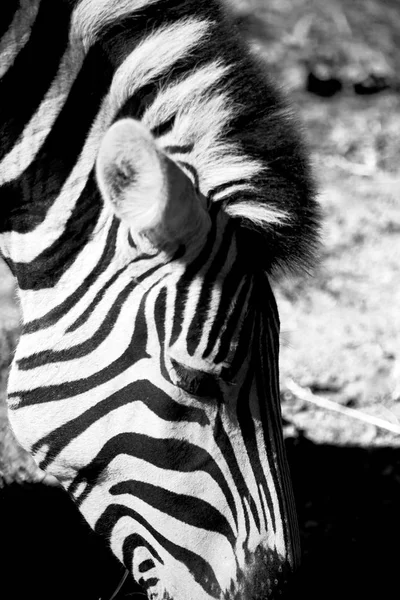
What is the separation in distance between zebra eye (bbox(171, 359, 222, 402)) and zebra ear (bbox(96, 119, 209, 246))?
1.21 feet

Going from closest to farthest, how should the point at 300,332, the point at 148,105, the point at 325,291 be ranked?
1. the point at 148,105
2. the point at 300,332
3. the point at 325,291

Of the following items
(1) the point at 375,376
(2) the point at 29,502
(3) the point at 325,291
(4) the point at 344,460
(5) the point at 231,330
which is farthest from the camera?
(3) the point at 325,291

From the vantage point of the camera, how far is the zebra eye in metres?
2.03

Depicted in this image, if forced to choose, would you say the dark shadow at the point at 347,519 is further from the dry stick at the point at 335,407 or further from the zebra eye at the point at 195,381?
the zebra eye at the point at 195,381

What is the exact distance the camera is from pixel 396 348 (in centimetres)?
470

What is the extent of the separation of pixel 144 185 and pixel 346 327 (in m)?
3.32

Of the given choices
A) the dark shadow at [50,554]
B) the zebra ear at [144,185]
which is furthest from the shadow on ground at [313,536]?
the zebra ear at [144,185]

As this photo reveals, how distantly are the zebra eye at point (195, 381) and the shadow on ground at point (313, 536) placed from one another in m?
1.47

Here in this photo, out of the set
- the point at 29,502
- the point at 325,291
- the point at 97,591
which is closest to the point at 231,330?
the point at 97,591

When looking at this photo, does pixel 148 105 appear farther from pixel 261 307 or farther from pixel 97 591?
pixel 97 591

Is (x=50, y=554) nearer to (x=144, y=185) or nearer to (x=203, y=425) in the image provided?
(x=203, y=425)

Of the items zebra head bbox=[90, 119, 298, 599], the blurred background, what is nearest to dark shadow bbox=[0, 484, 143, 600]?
the blurred background

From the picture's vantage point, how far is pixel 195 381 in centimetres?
204

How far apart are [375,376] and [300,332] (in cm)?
61
